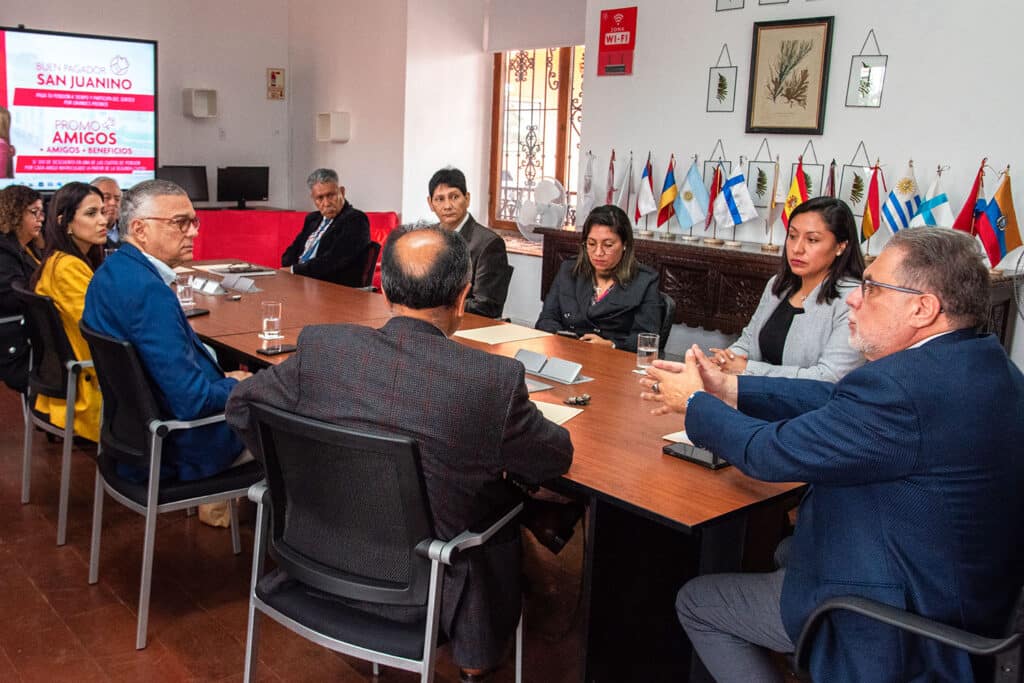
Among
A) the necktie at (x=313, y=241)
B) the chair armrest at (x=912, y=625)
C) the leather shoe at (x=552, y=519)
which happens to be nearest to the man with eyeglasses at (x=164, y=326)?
the leather shoe at (x=552, y=519)

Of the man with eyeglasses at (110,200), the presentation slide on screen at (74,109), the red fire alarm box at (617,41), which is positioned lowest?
the man with eyeglasses at (110,200)

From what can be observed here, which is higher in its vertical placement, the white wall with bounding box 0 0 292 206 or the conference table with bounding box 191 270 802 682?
the white wall with bounding box 0 0 292 206

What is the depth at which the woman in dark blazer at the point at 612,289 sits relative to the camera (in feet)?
12.8

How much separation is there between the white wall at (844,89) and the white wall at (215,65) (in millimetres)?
4352

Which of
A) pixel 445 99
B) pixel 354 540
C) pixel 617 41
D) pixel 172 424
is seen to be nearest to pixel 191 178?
pixel 445 99

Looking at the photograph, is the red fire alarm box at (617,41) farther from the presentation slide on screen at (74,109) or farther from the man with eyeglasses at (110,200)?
the presentation slide on screen at (74,109)

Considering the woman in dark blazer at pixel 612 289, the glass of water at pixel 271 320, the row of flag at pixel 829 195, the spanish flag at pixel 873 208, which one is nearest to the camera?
the glass of water at pixel 271 320

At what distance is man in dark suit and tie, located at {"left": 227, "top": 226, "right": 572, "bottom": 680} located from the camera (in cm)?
184

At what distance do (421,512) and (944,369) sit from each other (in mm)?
1022

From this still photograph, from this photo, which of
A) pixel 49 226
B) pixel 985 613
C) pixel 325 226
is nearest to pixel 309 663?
pixel 985 613

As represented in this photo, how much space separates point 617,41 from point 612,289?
11.0 ft

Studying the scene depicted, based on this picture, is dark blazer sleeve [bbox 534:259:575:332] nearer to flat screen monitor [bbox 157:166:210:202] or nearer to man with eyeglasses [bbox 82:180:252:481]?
man with eyeglasses [bbox 82:180:252:481]

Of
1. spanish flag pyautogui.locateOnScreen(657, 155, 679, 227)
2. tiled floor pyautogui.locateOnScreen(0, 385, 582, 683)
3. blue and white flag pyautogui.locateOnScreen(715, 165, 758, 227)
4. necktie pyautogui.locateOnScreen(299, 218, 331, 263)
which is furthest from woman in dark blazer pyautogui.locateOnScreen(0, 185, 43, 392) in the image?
blue and white flag pyautogui.locateOnScreen(715, 165, 758, 227)

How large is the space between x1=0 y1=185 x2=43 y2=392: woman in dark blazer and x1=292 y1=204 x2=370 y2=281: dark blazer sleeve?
1.60m
